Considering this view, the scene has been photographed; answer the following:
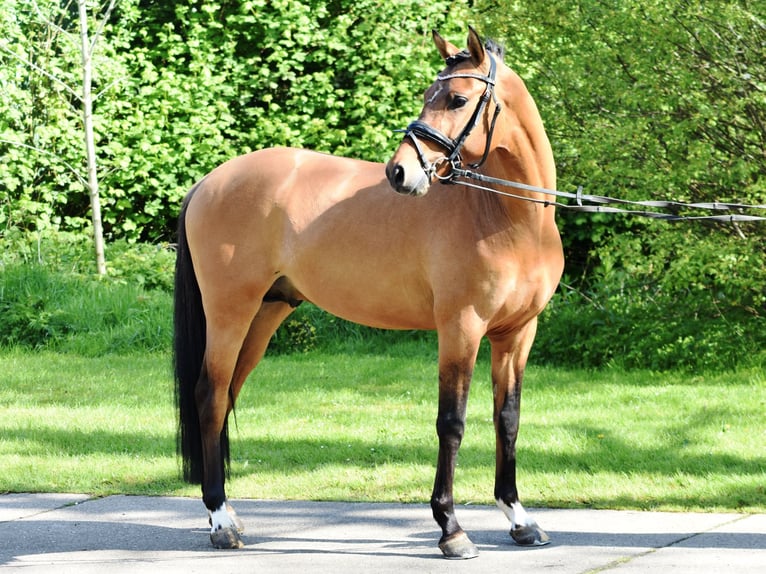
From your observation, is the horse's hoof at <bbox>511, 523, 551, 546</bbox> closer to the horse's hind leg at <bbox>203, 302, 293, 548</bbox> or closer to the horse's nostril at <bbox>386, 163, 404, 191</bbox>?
the horse's hind leg at <bbox>203, 302, 293, 548</bbox>

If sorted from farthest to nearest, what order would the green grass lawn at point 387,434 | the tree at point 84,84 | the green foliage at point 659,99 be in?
the tree at point 84,84, the green foliage at point 659,99, the green grass lawn at point 387,434

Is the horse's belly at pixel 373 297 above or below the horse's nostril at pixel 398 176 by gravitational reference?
below

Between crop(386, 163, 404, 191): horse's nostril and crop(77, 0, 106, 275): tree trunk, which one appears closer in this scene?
crop(386, 163, 404, 191): horse's nostril

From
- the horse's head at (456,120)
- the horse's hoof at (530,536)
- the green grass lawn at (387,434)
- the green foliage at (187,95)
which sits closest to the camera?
the horse's head at (456,120)

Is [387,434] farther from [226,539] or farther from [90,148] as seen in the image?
[90,148]

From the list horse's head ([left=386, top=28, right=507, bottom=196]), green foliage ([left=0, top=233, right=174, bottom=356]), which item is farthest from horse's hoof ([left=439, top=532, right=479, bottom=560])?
green foliage ([left=0, top=233, right=174, bottom=356])

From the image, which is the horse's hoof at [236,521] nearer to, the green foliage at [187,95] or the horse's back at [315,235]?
the horse's back at [315,235]

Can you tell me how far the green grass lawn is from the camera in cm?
565

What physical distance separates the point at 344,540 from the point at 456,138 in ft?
6.18

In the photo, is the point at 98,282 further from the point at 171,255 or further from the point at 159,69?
the point at 159,69

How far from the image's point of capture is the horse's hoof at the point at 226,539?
4746 mm

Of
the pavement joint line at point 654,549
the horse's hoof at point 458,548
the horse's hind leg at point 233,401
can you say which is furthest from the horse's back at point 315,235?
the pavement joint line at point 654,549

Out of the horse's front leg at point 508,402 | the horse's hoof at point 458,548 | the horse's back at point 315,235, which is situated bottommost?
the horse's hoof at point 458,548

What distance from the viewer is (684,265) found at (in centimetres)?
830
